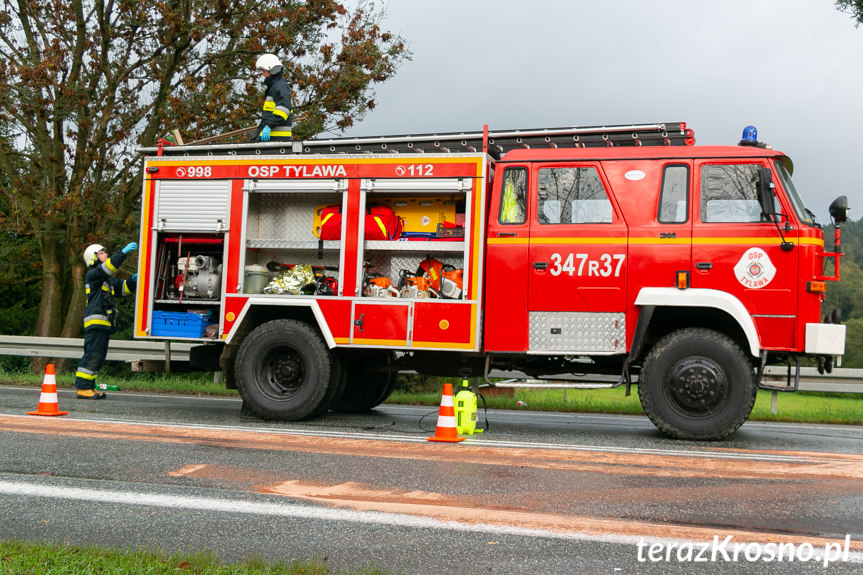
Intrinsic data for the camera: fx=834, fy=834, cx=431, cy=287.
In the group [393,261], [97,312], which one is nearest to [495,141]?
[393,261]

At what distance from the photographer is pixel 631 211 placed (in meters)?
7.73

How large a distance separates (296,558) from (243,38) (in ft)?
47.2

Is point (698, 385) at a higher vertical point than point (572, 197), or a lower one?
lower

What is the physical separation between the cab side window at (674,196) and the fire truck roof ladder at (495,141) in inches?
17.9

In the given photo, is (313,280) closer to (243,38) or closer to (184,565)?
(184,565)

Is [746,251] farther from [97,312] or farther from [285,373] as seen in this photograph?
[97,312]

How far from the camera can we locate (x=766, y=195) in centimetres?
739

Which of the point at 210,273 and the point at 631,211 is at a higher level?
the point at 631,211

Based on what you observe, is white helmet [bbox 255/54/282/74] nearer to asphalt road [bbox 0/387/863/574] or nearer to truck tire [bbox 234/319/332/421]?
truck tire [bbox 234/319/332/421]

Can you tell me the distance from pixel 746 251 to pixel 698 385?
126cm

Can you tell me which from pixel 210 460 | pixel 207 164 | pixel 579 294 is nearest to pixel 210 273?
pixel 207 164

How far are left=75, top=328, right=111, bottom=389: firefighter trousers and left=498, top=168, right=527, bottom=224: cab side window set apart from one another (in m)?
5.82

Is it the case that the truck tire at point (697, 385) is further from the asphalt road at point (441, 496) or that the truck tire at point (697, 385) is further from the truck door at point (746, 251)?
the truck door at point (746, 251)

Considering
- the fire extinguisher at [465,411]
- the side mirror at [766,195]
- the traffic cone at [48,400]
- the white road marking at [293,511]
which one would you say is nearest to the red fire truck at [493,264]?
the side mirror at [766,195]
